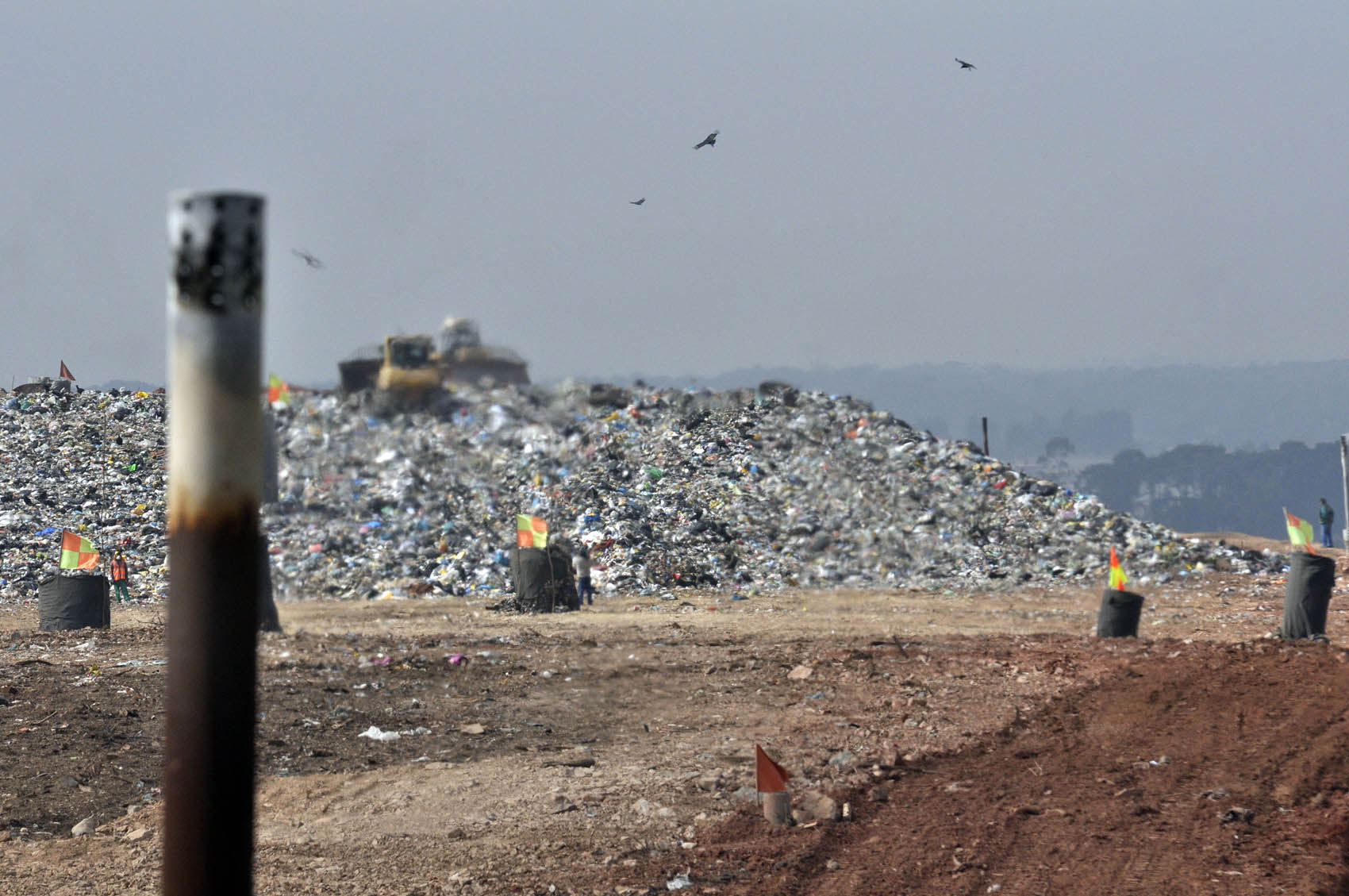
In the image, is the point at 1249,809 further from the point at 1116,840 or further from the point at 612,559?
the point at 612,559

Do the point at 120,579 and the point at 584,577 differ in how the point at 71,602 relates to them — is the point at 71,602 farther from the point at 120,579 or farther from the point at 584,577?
the point at 584,577

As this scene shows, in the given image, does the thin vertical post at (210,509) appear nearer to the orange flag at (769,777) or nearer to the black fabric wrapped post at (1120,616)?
the orange flag at (769,777)

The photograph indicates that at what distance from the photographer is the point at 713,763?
8.63 metres

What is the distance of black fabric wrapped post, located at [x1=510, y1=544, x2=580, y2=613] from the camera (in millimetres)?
17203

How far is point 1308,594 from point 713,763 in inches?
304

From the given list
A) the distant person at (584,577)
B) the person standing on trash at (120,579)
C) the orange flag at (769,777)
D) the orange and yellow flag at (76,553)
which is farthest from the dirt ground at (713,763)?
the person standing on trash at (120,579)

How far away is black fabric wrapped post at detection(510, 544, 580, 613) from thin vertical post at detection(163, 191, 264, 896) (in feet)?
49.5

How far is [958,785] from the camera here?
7.96m

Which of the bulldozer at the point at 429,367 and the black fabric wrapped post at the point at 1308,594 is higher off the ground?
the bulldozer at the point at 429,367

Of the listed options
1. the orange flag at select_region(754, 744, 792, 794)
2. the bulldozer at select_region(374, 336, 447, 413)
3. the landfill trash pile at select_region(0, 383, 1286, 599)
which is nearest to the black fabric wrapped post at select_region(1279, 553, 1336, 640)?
the landfill trash pile at select_region(0, 383, 1286, 599)

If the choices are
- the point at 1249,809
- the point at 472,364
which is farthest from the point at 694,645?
the point at 472,364

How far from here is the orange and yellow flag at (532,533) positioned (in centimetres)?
1702

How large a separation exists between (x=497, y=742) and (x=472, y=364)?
21159 millimetres

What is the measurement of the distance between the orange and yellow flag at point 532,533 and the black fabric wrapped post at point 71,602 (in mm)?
4985
